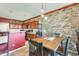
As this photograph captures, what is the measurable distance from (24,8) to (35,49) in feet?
2.55

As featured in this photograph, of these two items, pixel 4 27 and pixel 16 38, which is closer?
pixel 4 27

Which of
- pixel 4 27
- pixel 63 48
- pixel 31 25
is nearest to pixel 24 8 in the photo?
pixel 31 25

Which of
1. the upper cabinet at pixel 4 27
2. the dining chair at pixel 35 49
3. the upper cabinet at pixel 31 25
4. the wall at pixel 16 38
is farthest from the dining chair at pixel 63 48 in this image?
the upper cabinet at pixel 4 27

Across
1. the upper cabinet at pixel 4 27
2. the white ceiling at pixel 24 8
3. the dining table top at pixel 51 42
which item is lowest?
the dining table top at pixel 51 42

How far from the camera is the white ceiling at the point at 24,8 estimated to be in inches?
67.0

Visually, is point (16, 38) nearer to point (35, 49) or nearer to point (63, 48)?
point (35, 49)

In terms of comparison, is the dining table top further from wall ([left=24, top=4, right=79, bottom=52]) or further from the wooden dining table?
wall ([left=24, top=4, right=79, bottom=52])

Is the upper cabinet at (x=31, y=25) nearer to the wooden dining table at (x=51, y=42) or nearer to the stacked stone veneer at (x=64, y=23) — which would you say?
the stacked stone veneer at (x=64, y=23)

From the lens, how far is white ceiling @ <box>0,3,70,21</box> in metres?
1.70

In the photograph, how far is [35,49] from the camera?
179 centimetres

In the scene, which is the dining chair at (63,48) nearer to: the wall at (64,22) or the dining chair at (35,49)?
the wall at (64,22)

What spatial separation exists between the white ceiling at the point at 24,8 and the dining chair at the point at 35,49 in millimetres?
486

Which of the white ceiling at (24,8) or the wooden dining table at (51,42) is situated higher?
the white ceiling at (24,8)

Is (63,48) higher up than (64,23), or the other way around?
(64,23)
